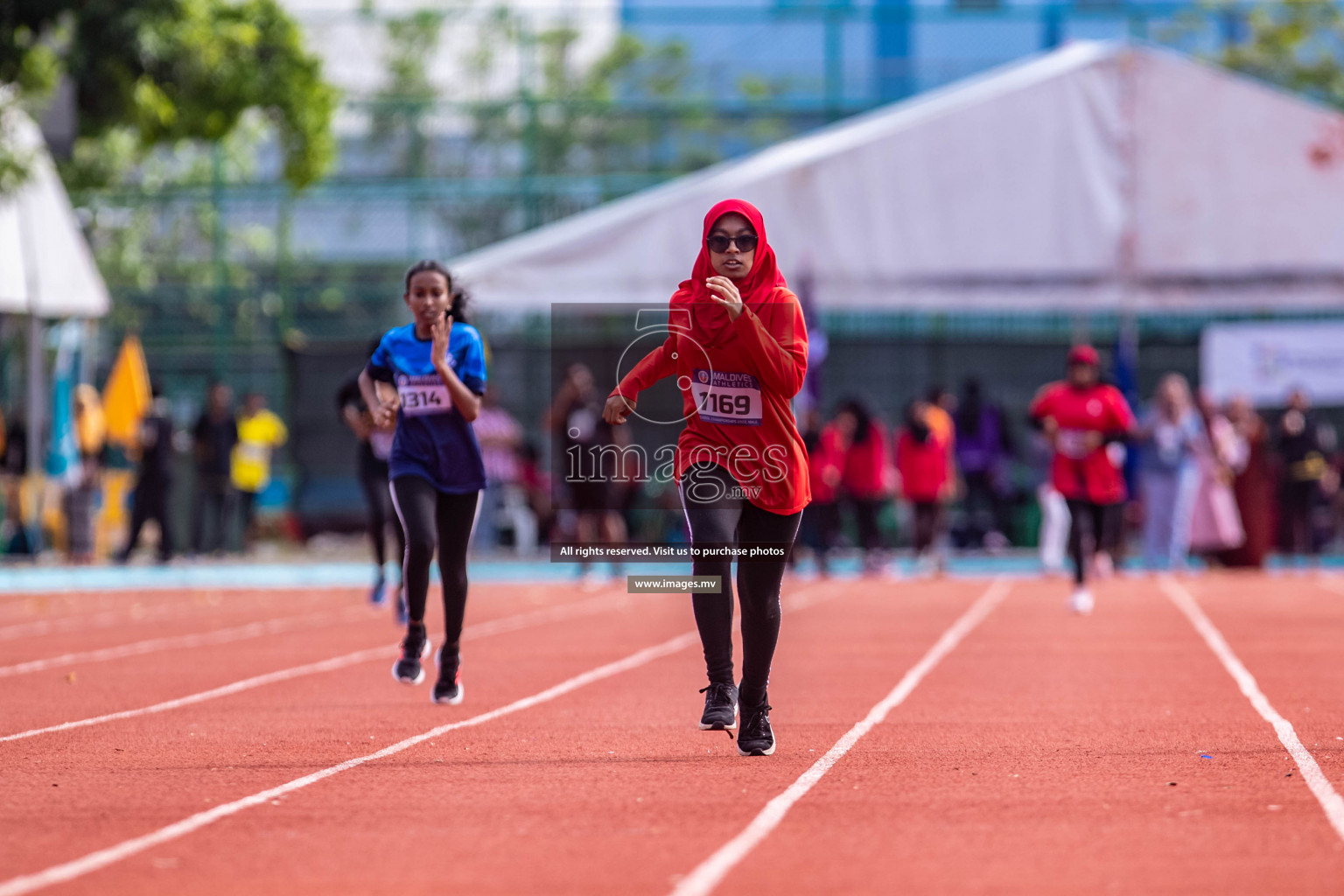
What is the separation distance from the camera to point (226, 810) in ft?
20.5

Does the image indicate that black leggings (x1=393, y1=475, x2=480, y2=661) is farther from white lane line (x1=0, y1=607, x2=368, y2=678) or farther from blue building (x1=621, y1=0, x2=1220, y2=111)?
blue building (x1=621, y1=0, x2=1220, y2=111)

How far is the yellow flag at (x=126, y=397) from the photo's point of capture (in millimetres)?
25000

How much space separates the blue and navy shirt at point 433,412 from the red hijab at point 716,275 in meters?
2.17

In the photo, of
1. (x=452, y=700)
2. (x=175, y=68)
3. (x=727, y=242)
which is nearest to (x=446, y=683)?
(x=452, y=700)

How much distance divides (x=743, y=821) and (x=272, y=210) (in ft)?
69.9

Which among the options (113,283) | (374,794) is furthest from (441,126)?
(374,794)

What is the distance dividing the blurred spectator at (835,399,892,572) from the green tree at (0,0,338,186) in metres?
6.17

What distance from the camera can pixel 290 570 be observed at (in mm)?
22719

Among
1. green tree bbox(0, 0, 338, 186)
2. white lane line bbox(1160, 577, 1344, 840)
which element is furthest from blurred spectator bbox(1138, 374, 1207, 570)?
green tree bbox(0, 0, 338, 186)

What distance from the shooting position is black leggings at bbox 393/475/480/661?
9312mm

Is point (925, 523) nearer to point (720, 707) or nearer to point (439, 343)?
point (439, 343)

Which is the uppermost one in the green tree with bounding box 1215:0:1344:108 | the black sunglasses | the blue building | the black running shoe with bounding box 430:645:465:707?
the green tree with bounding box 1215:0:1344:108

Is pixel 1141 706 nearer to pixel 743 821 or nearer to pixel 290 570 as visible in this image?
pixel 743 821

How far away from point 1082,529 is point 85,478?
41.0 ft
